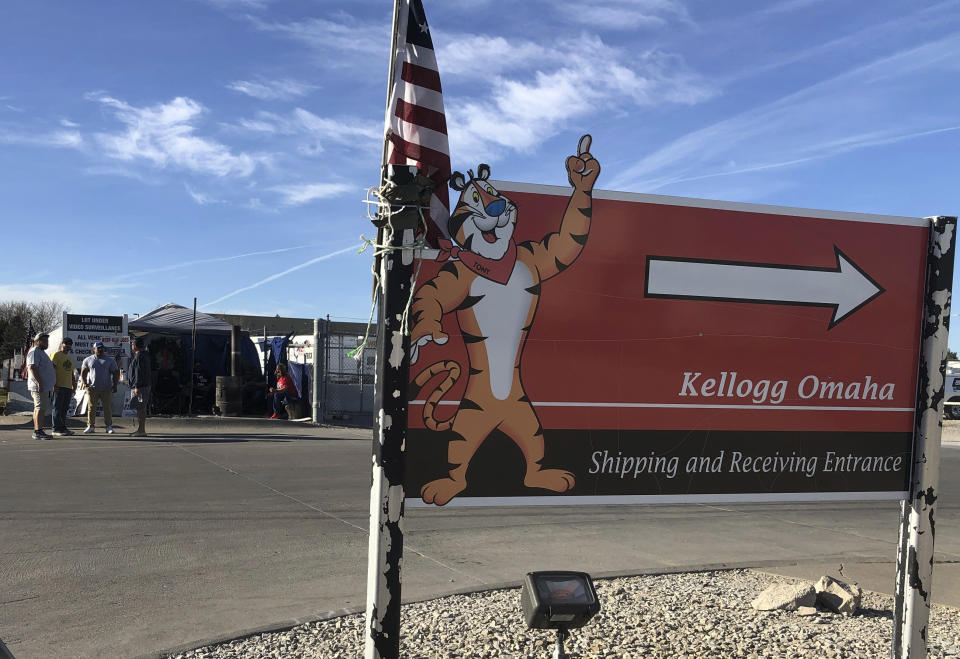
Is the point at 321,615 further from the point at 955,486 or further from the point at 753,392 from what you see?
the point at 955,486

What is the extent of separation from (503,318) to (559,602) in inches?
42.7

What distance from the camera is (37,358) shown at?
14.4 meters

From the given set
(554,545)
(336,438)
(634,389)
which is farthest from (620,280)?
(336,438)

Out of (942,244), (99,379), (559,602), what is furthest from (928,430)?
(99,379)

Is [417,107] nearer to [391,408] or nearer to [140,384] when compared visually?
[391,408]

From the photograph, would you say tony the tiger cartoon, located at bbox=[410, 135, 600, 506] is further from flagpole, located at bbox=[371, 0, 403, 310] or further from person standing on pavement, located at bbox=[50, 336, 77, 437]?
person standing on pavement, located at bbox=[50, 336, 77, 437]

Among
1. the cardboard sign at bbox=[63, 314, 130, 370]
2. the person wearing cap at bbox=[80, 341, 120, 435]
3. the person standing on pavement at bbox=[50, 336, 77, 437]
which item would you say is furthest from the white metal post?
the person standing on pavement at bbox=[50, 336, 77, 437]

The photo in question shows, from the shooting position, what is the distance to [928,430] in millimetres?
3816

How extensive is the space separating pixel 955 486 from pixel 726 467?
10952 mm

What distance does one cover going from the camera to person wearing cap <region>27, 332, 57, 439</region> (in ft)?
47.1

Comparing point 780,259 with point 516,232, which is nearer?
point 516,232

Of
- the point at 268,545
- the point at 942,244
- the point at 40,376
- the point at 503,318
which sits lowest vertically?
the point at 268,545

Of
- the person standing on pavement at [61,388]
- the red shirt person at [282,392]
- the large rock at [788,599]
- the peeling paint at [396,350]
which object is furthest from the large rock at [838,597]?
the red shirt person at [282,392]

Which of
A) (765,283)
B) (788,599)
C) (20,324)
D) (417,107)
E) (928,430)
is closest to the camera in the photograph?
(417,107)
